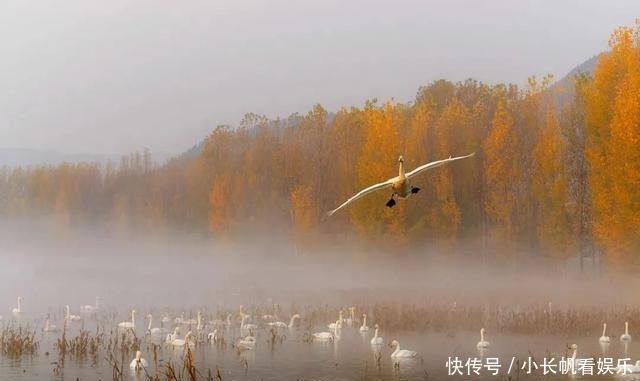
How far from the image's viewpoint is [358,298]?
138ft

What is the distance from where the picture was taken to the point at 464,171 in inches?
1933

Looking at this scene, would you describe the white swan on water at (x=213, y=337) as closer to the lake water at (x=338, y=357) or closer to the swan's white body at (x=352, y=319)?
the lake water at (x=338, y=357)

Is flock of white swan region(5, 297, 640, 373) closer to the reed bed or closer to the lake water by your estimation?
the reed bed

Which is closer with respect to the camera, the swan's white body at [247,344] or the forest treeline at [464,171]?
the swan's white body at [247,344]

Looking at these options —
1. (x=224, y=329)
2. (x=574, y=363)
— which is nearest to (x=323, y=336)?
(x=224, y=329)

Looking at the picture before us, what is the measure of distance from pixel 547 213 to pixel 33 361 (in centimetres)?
2943

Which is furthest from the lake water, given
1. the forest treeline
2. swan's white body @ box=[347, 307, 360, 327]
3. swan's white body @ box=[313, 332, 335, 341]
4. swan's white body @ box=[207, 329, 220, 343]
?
the forest treeline

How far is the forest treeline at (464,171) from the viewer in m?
36.8

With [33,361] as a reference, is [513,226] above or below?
above

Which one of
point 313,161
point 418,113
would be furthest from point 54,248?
point 418,113

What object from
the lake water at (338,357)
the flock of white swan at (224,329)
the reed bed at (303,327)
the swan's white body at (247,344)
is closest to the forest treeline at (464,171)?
the reed bed at (303,327)

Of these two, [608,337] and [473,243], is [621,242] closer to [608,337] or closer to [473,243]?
[608,337]

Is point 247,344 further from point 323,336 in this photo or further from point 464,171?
point 464,171

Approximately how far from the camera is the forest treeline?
36.8 m
